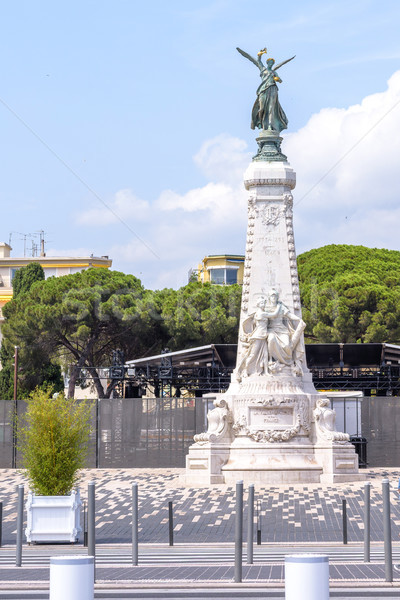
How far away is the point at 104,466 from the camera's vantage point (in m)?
33.9

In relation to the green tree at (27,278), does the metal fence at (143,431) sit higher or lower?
lower

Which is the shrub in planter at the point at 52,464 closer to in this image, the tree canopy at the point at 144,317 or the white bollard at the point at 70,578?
the white bollard at the point at 70,578

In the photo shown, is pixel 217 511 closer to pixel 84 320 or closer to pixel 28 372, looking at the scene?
pixel 84 320

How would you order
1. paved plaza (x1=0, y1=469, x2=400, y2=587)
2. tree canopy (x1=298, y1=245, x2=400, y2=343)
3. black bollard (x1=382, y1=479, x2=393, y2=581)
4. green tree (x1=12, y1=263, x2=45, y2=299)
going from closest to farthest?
1. black bollard (x1=382, y1=479, x2=393, y2=581)
2. paved plaza (x1=0, y1=469, x2=400, y2=587)
3. tree canopy (x1=298, y1=245, x2=400, y2=343)
4. green tree (x1=12, y1=263, x2=45, y2=299)

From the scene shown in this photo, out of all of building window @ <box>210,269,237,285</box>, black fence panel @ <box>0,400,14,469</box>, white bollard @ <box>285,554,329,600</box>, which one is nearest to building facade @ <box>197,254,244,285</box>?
building window @ <box>210,269,237,285</box>

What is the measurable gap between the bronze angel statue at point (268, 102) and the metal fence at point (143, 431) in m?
8.94

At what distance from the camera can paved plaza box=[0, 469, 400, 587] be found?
12.9 metres

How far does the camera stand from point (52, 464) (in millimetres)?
17453

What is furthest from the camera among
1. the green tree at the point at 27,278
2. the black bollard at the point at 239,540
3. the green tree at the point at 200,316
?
the green tree at the point at 27,278

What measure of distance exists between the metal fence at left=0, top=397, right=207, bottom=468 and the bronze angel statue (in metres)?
8.94

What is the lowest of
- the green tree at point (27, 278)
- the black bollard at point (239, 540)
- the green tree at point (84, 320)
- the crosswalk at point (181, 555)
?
the crosswalk at point (181, 555)

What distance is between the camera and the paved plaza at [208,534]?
12.9 meters

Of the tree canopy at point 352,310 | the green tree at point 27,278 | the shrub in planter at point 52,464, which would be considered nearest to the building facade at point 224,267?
the green tree at point 27,278

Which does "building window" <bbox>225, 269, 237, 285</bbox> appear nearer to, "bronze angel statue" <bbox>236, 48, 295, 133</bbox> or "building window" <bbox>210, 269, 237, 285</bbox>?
"building window" <bbox>210, 269, 237, 285</bbox>
